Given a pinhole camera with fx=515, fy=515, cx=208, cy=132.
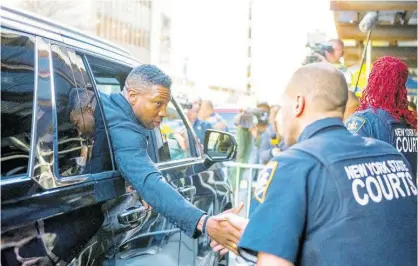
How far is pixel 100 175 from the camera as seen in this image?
2273 millimetres

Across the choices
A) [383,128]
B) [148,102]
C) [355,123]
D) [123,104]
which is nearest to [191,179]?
[148,102]

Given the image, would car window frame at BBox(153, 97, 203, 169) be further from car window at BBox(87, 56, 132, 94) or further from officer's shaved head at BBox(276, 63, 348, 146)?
officer's shaved head at BBox(276, 63, 348, 146)

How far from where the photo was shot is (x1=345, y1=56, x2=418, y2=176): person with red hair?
10.9 ft

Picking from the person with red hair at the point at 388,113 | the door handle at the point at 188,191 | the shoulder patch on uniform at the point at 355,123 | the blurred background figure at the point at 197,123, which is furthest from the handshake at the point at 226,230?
the blurred background figure at the point at 197,123

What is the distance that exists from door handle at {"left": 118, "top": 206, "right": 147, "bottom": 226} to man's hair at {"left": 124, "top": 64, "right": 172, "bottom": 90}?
73 cm

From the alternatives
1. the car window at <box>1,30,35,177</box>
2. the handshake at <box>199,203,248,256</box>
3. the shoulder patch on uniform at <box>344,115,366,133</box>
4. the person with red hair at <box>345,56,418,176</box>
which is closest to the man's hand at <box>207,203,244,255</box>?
the handshake at <box>199,203,248,256</box>

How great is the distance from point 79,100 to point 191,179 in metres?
1.17

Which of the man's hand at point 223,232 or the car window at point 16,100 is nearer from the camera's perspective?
the car window at point 16,100

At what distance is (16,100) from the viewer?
1850mm

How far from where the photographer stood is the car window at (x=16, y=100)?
1.75 meters

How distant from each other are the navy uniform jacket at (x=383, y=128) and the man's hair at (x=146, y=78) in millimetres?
1265

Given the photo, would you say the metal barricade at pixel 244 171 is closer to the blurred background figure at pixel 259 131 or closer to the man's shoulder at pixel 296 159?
the blurred background figure at pixel 259 131

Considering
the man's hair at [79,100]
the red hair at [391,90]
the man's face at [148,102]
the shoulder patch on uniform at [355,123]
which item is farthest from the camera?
the red hair at [391,90]

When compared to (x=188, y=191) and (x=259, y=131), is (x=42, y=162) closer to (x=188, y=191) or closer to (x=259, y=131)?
(x=188, y=191)
